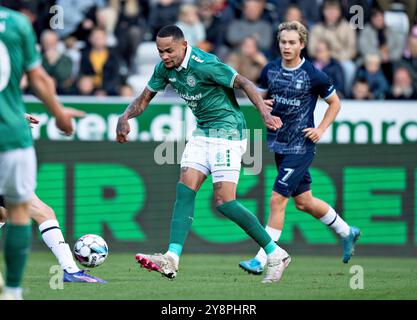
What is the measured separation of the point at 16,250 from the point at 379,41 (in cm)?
1165

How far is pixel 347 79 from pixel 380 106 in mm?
1712

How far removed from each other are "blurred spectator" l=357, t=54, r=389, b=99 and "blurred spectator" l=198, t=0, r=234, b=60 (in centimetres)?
237

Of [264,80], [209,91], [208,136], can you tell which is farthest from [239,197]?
[209,91]

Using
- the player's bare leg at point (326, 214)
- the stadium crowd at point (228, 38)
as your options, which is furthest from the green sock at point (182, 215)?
the stadium crowd at point (228, 38)

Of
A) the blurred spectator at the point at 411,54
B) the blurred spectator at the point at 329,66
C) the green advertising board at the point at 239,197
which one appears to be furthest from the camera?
the blurred spectator at the point at 411,54

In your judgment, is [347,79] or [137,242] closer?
[137,242]

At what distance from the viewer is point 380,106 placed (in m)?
15.9

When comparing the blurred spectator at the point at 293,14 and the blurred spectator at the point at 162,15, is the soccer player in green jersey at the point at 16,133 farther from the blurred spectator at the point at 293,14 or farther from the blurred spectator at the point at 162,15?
the blurred spectator at the point at 162,15

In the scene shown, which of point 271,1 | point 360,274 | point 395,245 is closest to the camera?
point 360,274

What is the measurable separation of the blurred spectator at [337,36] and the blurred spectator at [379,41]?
0.61 feet

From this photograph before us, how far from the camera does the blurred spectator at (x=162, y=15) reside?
18.3 meters
